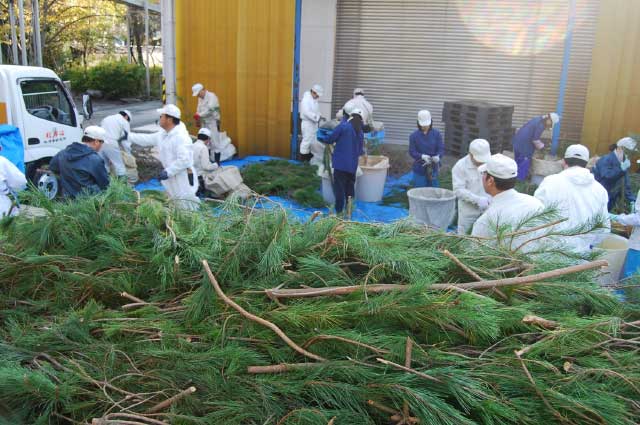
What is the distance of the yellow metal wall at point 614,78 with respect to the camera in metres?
10.5

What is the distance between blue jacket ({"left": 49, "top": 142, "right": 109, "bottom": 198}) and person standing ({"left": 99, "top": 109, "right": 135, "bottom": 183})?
2833mm

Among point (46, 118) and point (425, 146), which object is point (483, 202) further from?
point (46, 118)

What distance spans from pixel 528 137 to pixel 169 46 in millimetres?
7770

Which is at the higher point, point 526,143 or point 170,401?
point 526,143

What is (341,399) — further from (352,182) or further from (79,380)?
(352,182)

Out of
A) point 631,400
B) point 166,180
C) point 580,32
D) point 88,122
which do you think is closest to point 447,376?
point 631,400

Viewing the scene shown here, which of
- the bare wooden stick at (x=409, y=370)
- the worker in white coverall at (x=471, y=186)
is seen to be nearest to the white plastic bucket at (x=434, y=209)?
the worker in white coverall at (x=471, y=186)

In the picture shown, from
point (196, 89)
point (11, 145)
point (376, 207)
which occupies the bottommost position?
point (376, 207)

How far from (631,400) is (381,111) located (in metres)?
11.8

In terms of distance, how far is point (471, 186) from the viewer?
605 cm

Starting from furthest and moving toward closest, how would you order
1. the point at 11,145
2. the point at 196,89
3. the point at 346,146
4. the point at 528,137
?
the point at 196,89 < the point at 528,137 < the point at 346,146 < the point at 11,145

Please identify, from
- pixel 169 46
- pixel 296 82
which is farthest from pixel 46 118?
pixel 296 82

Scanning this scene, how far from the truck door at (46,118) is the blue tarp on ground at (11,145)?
3.48 ft

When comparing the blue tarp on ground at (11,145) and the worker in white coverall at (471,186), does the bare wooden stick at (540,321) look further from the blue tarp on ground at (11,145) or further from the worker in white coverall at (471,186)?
the blue tarp on ground at (11,145)
